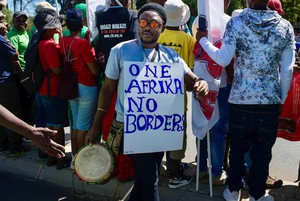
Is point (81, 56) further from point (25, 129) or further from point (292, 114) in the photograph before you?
point (292, 114)

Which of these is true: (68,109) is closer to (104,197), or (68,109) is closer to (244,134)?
(104,197)

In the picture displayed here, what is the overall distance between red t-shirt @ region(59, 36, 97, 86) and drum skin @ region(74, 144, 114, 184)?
3.91 ft

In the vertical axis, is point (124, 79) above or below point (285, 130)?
Answer: above

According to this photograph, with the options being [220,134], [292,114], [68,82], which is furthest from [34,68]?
[292,114]

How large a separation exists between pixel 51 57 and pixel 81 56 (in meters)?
0.33

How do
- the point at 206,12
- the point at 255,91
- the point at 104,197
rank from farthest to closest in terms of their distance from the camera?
the point at 104,197 → the point at 206,12 → the point at 255,91

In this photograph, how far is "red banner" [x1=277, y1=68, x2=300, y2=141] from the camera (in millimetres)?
3330

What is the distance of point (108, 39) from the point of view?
11.8 feet

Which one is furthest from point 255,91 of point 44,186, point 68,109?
point 44,186

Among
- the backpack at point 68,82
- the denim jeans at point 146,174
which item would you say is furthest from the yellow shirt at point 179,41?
the denim jeans at point 146,174

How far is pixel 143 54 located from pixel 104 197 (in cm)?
183

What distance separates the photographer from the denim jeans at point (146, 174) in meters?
2.73

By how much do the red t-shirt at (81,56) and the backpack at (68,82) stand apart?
43 mm

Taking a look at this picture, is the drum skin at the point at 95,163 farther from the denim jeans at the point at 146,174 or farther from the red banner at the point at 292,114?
the red banner at the point at 292,114
